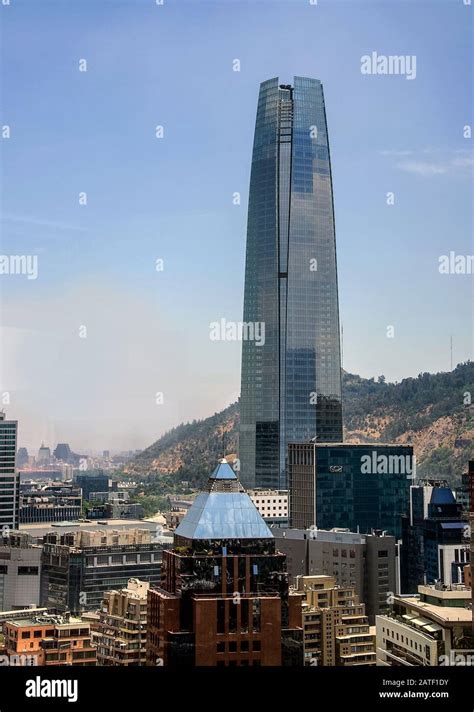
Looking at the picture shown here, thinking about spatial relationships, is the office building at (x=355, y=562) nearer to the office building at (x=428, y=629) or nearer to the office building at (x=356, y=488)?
the office building at (x=428, y=629)

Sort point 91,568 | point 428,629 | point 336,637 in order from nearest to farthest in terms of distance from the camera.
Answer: point 428,629 < point 336,637 < point 91,568

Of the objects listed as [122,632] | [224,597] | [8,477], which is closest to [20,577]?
[122,632]

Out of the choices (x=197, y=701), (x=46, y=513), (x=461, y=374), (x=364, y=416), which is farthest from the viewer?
(x=364, y=416)

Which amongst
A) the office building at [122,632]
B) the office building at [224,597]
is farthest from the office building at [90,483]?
the office building at [224,597]

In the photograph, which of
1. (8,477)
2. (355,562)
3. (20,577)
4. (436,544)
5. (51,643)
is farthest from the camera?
(8,477)

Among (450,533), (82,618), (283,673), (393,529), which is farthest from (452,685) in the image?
(393,529)

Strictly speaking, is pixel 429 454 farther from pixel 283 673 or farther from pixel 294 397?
pixel 283 673

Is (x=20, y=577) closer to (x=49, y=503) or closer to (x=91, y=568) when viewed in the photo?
(x=91, y=568)
